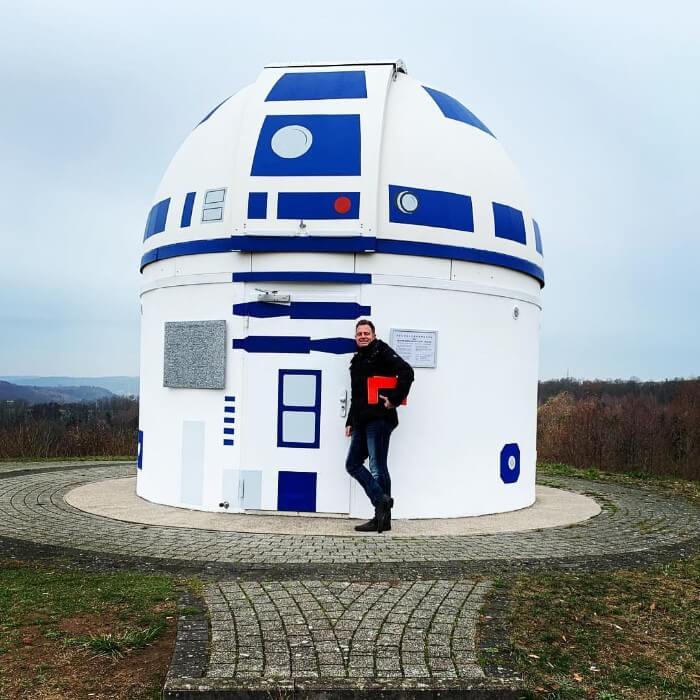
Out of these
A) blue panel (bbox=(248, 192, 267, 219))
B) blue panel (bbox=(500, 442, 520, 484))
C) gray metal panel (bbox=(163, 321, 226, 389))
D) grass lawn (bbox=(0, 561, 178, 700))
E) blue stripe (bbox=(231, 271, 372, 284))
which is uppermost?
blue panel (bbox=(248, 192, 267, 219))

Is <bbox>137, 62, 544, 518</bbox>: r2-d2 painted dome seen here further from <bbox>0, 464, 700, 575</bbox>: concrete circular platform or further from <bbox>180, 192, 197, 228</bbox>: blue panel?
<bbox>0, 464, 700, 575</bbox>: concrete circular platform

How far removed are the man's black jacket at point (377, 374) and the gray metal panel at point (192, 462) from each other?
206 centimetres

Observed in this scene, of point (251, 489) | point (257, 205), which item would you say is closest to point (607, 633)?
point (251, 489)

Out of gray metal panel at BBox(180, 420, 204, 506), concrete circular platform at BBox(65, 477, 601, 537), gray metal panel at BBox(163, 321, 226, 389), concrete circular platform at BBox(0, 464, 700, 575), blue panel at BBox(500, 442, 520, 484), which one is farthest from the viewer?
blue panel at BBox(500, 442, 520, 484)

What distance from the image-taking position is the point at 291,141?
854cm

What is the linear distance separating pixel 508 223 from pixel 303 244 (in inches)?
103

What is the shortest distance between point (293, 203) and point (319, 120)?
3.43ft

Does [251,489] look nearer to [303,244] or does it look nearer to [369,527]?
[369,527]

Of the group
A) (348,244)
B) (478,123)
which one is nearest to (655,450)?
(478,123)

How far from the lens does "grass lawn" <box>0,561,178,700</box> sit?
3.83 m

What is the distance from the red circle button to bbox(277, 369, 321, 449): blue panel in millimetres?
1740

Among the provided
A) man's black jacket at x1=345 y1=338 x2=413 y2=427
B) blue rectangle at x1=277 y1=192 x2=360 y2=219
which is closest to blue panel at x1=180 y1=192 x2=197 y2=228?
blue rectangle at x1=277 y1=192 x2=360 y2=219

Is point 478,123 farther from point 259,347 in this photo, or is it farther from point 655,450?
point 655,450

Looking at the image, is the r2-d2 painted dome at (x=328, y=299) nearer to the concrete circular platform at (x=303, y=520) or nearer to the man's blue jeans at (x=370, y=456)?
the concrete circular platform at (x=303, y=520)
